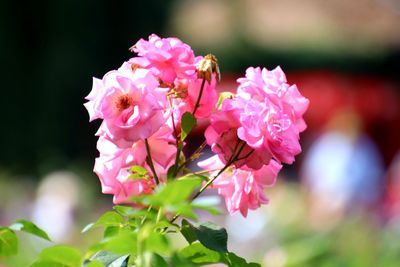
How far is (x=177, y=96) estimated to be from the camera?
156 centimetres

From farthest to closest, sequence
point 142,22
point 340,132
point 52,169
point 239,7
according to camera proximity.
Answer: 1. point 239,7
2. point 142,22
3. point 52,169
4. point 340,132

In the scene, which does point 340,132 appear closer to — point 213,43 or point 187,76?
point 187,76

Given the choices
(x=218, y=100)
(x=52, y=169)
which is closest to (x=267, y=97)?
(x=218, y=100)

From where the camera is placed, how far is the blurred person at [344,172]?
21.8ft

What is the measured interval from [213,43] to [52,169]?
9.97 meters

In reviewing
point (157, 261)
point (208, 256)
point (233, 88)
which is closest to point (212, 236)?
point (208, 256)

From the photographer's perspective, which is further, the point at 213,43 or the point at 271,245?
the point at 213,43

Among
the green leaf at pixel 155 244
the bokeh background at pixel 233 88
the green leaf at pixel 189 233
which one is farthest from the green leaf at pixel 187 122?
the bokeh background at pixel 233 88

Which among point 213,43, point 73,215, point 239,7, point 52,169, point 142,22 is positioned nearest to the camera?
point 73,215

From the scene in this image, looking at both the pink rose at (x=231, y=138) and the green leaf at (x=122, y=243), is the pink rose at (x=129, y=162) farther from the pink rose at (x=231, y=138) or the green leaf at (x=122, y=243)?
the green leaf at (x=122, y=243)

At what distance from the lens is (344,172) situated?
7180 mm

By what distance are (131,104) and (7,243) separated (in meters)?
0.22

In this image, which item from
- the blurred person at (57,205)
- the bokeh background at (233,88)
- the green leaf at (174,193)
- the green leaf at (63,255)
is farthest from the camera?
the blurred person at (57,205)

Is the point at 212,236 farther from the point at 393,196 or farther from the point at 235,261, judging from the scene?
the point at 393,196
